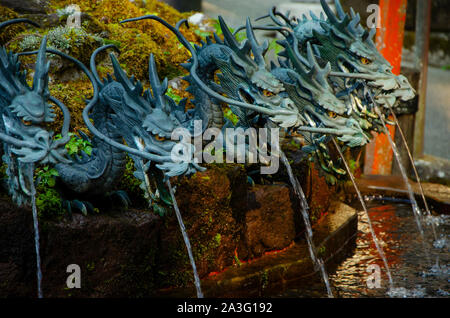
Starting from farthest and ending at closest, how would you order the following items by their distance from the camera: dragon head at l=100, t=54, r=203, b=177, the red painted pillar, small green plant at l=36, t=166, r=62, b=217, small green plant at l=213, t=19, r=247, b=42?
the red painted pillar → small green plant at l=213, t=19, r=247, b=42 → small green plant at l=36, t=166, r=62, b=217 → dragon head at l=100, t=54, r=203, b=177

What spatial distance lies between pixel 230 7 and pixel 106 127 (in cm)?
796

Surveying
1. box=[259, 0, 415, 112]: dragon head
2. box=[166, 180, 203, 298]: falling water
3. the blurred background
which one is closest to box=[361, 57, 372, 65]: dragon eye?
box=[259, 0, 415, 112]: dragon head

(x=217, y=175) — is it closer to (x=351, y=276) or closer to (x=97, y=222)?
(x=97, y=222)

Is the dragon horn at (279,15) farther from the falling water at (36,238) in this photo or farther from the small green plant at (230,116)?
the falling water at (36,238)

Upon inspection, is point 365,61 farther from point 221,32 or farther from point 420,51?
point 420,51

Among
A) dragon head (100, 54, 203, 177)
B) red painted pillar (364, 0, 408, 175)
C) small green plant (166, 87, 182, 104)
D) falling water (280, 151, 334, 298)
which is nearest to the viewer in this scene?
dragon head (100, 54, 203, 177)

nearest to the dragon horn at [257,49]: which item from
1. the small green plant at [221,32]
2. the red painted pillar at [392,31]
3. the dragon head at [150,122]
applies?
the dragon head at [150,122]

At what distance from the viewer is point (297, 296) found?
4.72m

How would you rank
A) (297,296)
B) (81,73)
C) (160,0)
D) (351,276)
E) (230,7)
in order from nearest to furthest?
(297,296) → (351,276) → (81,73) → (160,0) → (230,7)

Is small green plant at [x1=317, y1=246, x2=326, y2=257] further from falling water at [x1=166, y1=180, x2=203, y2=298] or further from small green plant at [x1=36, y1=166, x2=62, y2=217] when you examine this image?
small green plant at [x1=36, y1=166, x2=62, y2=217]

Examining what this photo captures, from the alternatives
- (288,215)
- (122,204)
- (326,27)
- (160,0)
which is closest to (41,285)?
(122,204)

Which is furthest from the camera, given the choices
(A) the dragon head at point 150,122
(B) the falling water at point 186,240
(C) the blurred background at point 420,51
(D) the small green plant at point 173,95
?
(C) the blurred background at point 420,51

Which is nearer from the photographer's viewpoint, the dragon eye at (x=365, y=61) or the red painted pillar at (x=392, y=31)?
the dragon eye at (x=365, y=61)

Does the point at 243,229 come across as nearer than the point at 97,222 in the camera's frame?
No
